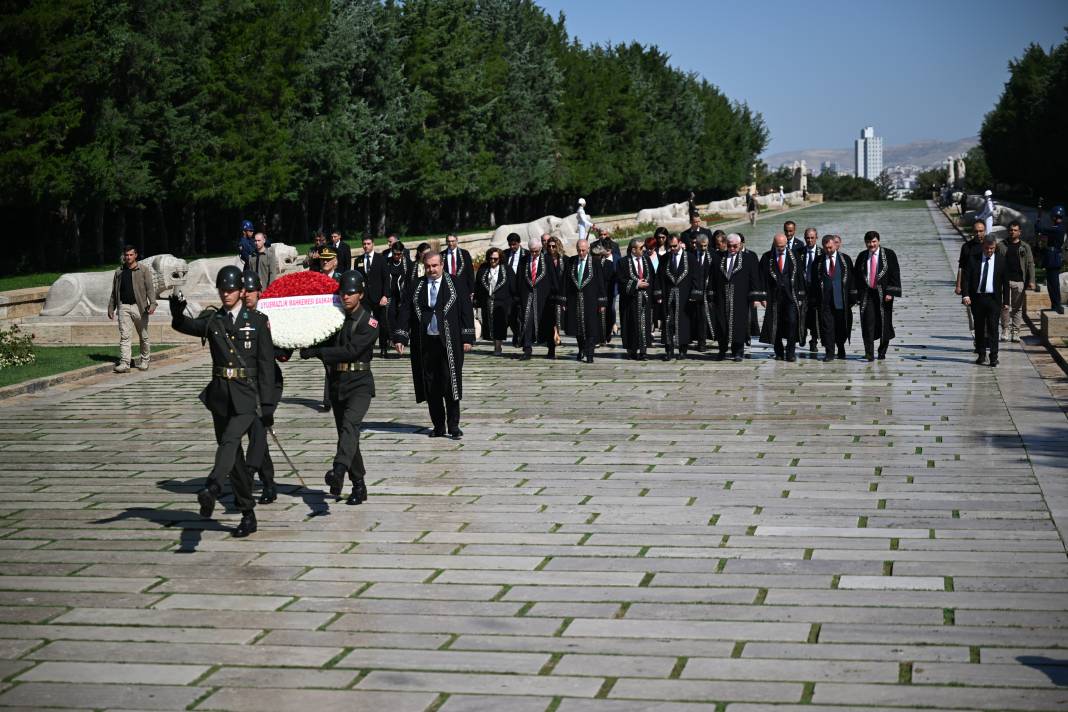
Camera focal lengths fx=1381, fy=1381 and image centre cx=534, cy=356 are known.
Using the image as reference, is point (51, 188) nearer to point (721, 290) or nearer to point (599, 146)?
point (721, 290)

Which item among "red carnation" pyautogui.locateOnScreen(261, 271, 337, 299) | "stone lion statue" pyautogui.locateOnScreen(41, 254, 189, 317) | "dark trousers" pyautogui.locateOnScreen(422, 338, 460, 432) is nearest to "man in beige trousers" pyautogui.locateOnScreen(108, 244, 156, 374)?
"stone lion statue" pyautogui.locateOnScreen(41, 254, 189, 317)

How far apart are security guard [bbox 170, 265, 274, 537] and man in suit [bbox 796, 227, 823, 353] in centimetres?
1103

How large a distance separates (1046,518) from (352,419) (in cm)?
485

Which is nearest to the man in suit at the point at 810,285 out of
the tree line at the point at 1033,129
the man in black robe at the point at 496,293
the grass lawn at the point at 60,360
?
the man in black robe at the point at 496,293

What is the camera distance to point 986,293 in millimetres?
17578

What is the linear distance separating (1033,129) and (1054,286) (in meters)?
49.8

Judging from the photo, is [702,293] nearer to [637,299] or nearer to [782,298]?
[637,299]

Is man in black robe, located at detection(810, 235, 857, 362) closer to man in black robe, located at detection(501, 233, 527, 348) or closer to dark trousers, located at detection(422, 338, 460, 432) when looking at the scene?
man in black robe, located at detection(501, 233, 527, 348)

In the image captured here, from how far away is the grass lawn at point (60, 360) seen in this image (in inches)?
711

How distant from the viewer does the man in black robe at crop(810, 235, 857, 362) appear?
61.3 ft

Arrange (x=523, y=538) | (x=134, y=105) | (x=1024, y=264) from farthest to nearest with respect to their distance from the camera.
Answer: (x=134, y=105) < (x=1024, y=264) < (x=523, y=538)

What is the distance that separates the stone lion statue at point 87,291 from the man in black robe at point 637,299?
8.08 metres

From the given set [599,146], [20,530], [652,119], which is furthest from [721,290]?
[652,119]

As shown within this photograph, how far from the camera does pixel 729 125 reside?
352ft
